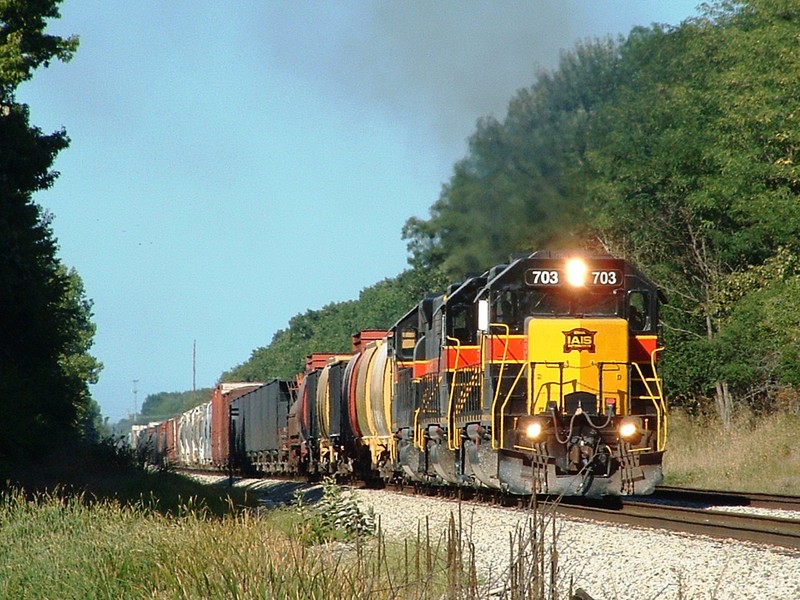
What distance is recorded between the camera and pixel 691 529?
488 inches

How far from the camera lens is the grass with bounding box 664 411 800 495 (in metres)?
21.1

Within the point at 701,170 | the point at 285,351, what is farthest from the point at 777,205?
the point at 285,351

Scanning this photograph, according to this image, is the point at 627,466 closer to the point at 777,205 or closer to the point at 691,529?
the point at 691,529

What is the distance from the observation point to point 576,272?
15.5m

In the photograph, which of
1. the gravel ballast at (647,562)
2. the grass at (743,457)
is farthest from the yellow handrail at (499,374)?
the grass at (743,457)

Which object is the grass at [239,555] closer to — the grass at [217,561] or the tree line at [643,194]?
the grass at [217,561]

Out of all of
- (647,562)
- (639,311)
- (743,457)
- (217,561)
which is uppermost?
(639,311)

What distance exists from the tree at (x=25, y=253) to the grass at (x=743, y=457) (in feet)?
39.4

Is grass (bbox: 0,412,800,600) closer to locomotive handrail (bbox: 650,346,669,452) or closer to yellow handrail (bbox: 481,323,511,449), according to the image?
yellow handrail (bbox: 481,323,511,449)

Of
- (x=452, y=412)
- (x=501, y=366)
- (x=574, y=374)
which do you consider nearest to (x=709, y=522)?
(x=574, y=374)

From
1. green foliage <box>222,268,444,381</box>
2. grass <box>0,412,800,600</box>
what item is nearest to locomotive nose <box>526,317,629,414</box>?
grass <box>0,412,800,600</box>

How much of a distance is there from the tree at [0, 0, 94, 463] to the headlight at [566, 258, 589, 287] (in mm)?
10149

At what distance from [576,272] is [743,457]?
912 centimetres

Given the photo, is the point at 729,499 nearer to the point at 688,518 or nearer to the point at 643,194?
the point at 688,518
